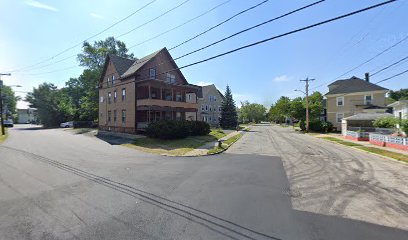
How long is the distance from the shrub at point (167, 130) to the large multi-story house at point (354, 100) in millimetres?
30656

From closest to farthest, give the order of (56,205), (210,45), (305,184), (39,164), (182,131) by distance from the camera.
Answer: (56,205) < (305,184) < (210,45) < (39,164) < (182,131)

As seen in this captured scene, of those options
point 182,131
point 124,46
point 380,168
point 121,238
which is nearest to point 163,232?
point 121,238

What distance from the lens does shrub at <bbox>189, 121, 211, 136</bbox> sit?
25688 mm

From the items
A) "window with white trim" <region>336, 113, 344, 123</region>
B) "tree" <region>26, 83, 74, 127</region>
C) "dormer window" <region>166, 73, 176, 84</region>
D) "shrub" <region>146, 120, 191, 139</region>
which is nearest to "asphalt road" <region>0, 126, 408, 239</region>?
"shrub" <region>146, 120, 191, 139</region>

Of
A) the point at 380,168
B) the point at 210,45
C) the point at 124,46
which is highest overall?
the point at 124,46

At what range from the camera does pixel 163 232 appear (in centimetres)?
448

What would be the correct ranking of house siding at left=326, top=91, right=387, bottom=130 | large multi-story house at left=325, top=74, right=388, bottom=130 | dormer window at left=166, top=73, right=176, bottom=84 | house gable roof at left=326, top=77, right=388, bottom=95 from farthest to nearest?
house gable roof at left=326, top=77, right=388, bottom=95 → house siding at left=326, top=91, right=387, bottom=130 → large multi-story house at left=325, top=74, right=388, bottom=130 → dormer window at left=166, top=73, right=176, bottom=84

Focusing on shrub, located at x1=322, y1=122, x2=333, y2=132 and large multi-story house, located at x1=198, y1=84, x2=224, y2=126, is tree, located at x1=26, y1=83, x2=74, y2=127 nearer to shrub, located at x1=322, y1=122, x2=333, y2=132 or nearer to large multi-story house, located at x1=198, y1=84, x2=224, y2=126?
large multi-story house, located at x1=198, y1=84, x2=224, y2=126

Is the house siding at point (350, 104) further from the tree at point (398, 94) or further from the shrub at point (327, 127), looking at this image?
the tree at point (398, 94)

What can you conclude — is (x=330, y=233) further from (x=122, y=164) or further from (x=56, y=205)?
(x=122, y=164)

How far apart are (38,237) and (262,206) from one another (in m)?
5.21

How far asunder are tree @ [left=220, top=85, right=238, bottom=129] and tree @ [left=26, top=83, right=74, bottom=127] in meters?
35.4

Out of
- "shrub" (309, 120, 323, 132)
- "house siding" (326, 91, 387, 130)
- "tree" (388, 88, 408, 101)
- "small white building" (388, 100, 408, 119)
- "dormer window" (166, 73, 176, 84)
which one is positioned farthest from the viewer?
"tree" (388, 88, 408, 101)

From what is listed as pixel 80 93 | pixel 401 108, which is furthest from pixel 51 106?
pixel 401 108
